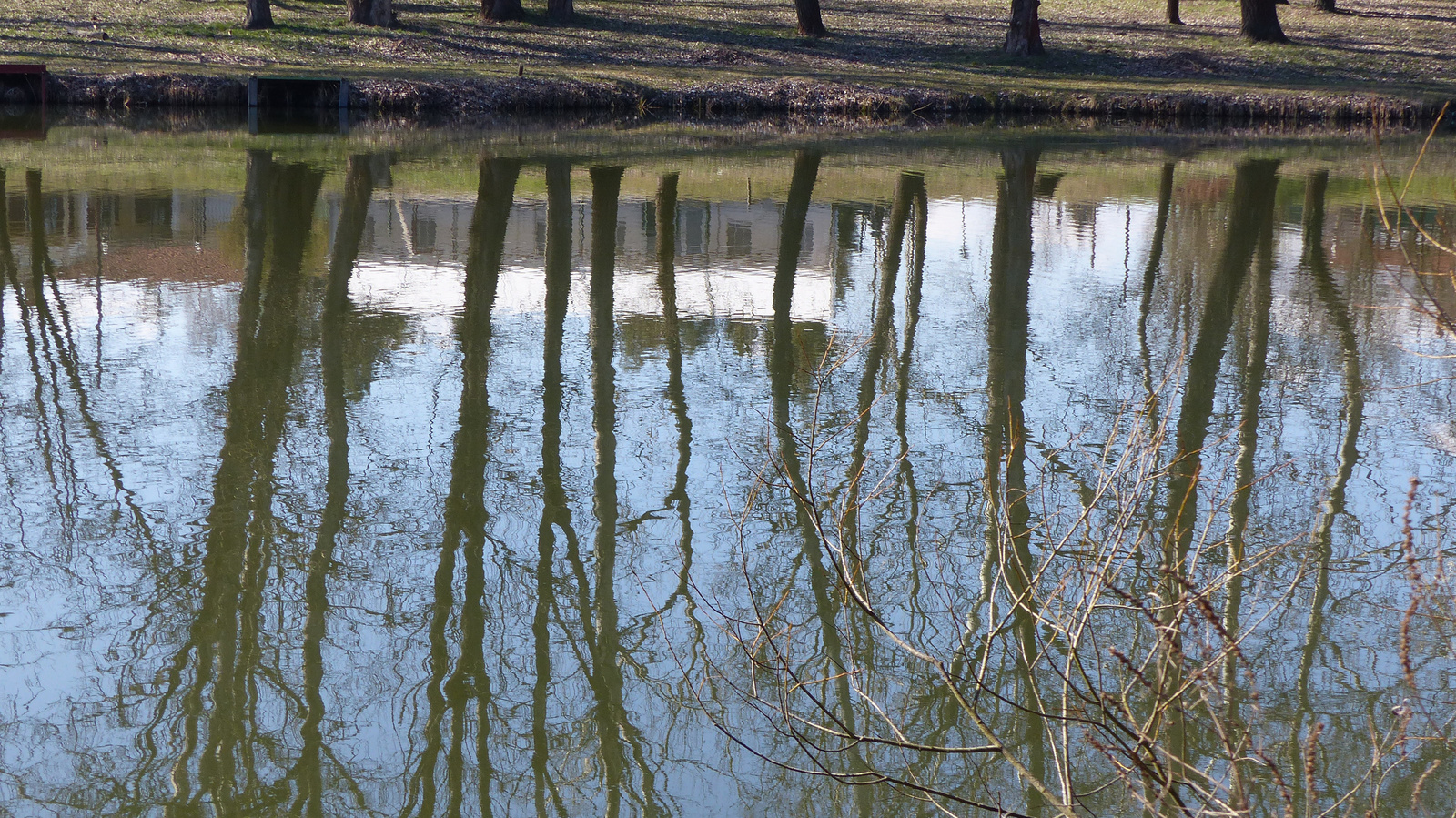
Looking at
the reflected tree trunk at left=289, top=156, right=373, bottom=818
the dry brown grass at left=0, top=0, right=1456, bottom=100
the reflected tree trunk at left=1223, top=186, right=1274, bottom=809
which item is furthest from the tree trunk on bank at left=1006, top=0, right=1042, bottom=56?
the reflected tree trunk at left=289, top=156, right=373, bottom=818

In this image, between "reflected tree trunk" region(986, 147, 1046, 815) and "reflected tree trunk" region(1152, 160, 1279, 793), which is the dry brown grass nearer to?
"reflected tree trunk" region(1152, 160, 1279, 793)

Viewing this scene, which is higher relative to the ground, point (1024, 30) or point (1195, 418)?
point (1024, 30)

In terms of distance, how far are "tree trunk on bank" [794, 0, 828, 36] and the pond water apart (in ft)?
77.8

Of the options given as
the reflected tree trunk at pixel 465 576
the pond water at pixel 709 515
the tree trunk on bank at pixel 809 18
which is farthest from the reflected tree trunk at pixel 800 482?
the tree trunk on bank at pixel 809 18

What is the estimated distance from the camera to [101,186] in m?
Answer: 14.7

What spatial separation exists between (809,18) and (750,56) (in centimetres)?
389

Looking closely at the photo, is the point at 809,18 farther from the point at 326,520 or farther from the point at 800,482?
the point at 800,482

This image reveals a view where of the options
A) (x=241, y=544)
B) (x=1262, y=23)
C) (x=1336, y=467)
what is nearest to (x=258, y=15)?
(x=1262, y=23)

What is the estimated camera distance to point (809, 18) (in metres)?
36.2

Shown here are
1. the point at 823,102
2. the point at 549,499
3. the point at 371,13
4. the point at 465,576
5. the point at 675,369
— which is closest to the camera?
the point at 465,576

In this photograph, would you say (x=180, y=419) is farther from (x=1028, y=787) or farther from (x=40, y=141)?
(x=40, y=141)

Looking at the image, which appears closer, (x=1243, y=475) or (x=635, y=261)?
(x=1243, y=475)

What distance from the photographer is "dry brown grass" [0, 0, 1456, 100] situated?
2948cm

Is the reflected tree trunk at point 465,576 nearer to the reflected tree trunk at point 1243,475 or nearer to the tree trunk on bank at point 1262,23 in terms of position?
the reflected tree trunk at point 1243,475
